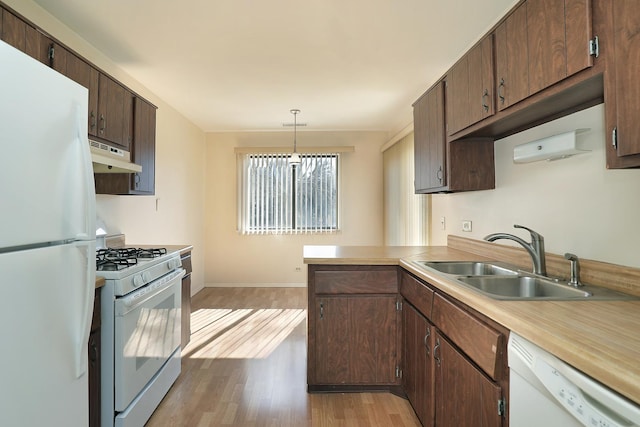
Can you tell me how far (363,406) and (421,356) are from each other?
1.96 ft

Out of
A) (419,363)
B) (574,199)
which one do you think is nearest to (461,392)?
(419,363)

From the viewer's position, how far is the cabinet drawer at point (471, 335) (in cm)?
114

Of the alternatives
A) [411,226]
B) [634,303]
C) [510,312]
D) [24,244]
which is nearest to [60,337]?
[24,244]

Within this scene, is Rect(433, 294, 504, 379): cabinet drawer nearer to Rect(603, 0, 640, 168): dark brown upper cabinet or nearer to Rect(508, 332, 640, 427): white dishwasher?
Rect(508, 332, 640, 427): white dishwasher

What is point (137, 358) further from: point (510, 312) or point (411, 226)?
point (411, 226)

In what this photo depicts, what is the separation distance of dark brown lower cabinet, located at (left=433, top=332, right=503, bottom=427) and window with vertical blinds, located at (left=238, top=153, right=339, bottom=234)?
3.90 meters

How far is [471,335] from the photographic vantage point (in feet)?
4.27

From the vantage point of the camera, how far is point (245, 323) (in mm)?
3713

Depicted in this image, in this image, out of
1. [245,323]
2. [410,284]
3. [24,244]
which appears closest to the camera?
[24,244]

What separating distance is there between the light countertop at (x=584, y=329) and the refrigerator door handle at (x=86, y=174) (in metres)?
1.52

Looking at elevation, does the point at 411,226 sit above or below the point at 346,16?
below

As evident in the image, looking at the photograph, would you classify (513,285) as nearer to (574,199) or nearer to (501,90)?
(574,199)

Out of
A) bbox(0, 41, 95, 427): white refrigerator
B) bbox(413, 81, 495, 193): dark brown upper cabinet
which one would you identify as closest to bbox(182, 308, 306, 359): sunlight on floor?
bbox(0, 41, 95, 427): white refrigerator

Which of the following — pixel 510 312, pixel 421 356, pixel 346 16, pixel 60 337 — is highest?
pixel 346 16
